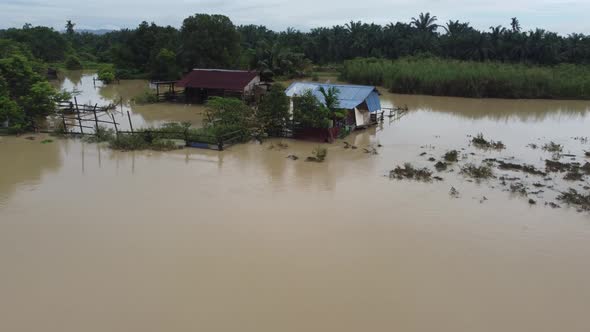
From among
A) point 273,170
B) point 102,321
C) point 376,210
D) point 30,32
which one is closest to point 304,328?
point 102,321

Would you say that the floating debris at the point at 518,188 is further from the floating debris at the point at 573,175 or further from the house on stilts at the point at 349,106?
the house on stilts at the point at 349,106

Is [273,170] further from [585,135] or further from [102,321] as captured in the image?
[585,135]

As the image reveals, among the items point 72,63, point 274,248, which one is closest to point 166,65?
point 72,63

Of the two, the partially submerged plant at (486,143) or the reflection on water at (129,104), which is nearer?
the partially submerged plant at (486,143)

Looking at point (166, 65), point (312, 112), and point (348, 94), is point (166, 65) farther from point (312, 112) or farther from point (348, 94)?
→ point (312, 112)

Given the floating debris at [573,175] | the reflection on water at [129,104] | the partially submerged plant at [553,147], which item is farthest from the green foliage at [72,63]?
the floating debris at [573,175]

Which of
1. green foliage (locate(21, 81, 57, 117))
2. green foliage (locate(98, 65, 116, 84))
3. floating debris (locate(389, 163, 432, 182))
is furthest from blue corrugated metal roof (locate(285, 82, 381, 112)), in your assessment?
green foliage (locate(98, 65, 116, 84))
